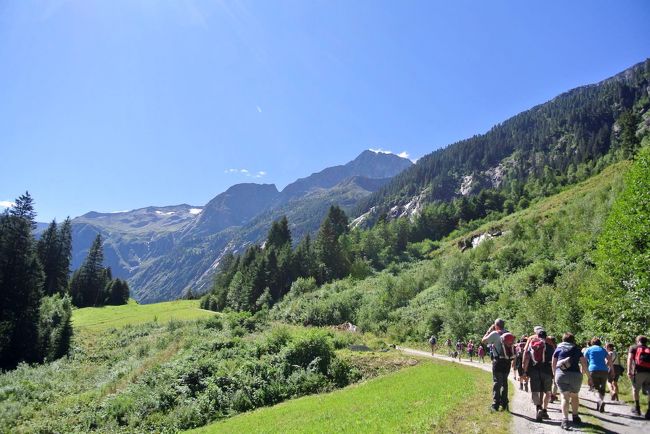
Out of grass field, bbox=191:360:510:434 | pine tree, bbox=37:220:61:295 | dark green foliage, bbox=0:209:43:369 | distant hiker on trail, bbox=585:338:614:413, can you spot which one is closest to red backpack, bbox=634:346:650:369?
distant hiker on trail, bbox=585:338:614:413

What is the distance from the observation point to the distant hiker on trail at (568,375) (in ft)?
37.3

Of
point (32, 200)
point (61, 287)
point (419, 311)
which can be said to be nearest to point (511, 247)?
point (419, 311)

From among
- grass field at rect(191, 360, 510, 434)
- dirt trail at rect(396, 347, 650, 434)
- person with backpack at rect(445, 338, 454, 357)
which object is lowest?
person with backpack at rect(445, 338, 454, 357)

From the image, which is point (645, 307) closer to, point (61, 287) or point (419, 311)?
point (419, 311)

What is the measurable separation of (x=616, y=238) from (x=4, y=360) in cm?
6684

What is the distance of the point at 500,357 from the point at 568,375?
2.18 metres

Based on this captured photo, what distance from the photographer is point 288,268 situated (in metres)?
104

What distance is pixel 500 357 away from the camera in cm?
1334

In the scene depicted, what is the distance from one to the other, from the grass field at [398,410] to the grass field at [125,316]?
188 ft

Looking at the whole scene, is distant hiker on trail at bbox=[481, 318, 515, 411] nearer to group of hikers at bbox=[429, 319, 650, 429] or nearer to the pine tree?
group of hikers at bbox=[429, 319, 650, 429]

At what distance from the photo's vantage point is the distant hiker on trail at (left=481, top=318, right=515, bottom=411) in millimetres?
13180

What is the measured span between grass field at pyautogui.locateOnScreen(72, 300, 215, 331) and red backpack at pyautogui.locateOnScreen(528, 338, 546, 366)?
232 ft

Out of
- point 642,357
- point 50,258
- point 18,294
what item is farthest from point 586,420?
point 50,258

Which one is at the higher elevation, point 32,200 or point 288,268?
point 32,200
